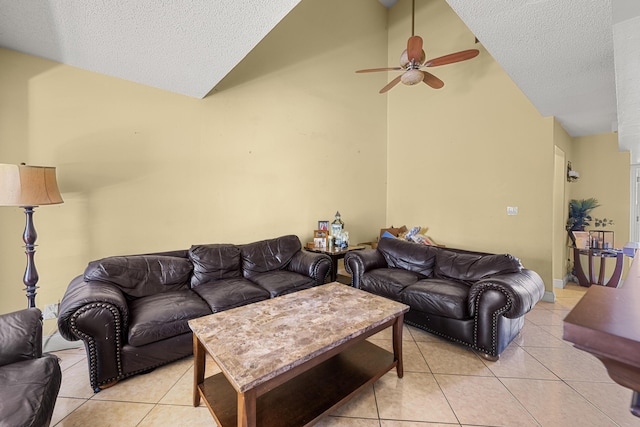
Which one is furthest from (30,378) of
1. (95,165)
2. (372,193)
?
(372,193)

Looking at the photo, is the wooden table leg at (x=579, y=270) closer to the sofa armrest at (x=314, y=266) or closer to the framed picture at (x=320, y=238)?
the framed picture at (x=320, y=238)

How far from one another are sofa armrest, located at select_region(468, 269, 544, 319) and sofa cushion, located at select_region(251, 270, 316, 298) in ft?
5.26

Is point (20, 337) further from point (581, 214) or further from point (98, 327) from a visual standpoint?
point (581, 214)

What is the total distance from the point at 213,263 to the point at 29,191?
4.94ft

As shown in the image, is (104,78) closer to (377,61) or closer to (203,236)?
(203,236)

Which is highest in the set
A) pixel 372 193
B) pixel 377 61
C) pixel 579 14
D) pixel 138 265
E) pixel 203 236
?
pixel 377 61

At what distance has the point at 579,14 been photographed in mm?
1602

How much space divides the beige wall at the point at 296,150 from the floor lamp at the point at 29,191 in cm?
34

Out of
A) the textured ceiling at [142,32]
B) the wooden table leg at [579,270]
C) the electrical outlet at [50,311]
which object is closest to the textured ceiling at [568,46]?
the textured ceiling at [142,32]

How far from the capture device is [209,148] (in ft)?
10.4

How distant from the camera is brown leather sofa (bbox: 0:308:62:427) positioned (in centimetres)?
107

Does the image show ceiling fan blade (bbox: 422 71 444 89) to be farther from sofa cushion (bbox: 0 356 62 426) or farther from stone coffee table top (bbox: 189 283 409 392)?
sofa cushion (bbox: 0 356 62 426)

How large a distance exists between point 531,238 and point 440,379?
267 cm

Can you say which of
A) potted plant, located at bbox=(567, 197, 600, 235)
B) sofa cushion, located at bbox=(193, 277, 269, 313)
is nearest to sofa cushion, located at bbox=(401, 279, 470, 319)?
sofa cushion, located at bbox=(193, 277, 269, 313)
